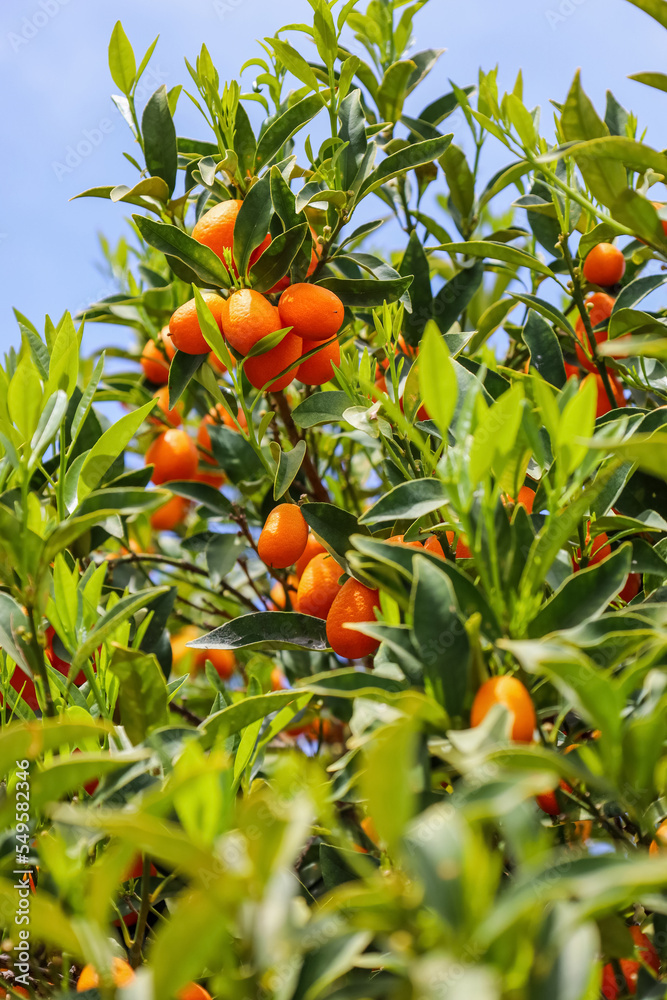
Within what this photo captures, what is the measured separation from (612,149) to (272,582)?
1201 mm

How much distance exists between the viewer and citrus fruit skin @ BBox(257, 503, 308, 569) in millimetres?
1054

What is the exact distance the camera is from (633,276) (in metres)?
1.38

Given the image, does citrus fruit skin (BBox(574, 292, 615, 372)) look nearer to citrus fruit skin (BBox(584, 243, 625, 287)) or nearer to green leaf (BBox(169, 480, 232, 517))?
citrus fruit skin (BBox(584, 243, 625, 287))

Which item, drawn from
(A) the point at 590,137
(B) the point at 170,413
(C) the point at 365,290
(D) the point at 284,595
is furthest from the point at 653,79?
(B) the point at 170,413

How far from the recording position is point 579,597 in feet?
2.33

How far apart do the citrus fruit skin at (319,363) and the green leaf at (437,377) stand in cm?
45

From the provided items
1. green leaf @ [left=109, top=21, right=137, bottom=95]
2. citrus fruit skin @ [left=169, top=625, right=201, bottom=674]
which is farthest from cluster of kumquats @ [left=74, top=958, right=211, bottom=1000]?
green leaf @ [left=109, top=21, right=137, bottom=95]

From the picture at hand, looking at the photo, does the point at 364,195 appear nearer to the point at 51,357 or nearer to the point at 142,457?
the point at 51,357

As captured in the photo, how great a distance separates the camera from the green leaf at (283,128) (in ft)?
3.90

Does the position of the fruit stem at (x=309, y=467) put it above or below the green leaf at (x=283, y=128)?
below

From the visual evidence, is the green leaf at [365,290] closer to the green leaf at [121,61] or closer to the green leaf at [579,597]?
the green leaf at [121,61]

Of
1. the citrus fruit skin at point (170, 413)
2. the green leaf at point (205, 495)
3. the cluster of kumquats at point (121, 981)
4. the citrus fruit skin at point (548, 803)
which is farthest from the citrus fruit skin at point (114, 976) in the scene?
the citrus fruit skin at point (170, 413)

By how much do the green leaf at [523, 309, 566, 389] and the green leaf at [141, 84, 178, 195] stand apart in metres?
0.56

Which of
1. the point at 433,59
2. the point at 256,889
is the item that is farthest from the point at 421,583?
the point at 433,59
